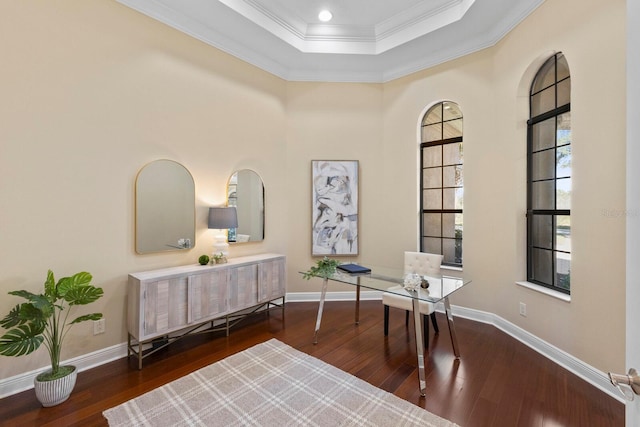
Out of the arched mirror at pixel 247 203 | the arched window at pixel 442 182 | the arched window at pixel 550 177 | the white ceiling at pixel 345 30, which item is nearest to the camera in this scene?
the arched window at pixel 550 177

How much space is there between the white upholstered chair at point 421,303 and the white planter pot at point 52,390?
8.92 ft

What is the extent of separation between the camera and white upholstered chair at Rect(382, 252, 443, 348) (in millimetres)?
2885

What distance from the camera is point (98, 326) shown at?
2631mm

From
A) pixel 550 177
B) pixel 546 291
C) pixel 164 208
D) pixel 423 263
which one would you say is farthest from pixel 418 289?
pixel 164 208

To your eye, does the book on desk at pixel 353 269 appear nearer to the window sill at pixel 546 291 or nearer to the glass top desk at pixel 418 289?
the glass top desk at pixel 418 289

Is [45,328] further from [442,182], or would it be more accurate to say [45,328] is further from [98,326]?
[442,182]

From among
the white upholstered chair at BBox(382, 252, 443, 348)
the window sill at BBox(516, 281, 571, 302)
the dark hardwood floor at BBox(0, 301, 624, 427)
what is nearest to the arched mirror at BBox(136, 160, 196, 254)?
the dark hardwood floor at BBox(0, 301, 624, 427)

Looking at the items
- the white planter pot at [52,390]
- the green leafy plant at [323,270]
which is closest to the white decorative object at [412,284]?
the green leafy plant at [323,270]

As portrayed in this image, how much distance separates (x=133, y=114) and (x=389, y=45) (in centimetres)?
324

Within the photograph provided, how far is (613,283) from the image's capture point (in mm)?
2195

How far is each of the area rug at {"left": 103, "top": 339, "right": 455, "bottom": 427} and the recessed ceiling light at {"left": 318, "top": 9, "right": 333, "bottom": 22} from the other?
4009 mm

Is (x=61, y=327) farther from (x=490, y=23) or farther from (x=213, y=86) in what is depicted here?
(x=490, y=23)

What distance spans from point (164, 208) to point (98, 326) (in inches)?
48.3

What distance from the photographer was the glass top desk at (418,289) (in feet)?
7.34
